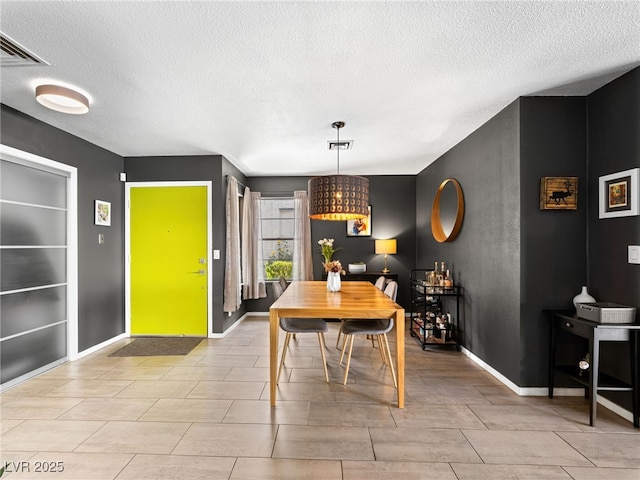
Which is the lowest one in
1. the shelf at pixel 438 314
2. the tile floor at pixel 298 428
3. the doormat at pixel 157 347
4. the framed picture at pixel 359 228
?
the doormat at pixel 157 347

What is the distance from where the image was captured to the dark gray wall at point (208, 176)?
15.6 ft

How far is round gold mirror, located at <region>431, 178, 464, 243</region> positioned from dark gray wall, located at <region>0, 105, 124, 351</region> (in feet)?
14.2

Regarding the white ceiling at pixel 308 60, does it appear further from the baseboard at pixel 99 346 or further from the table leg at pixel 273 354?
the baseboard at pixel 99 346

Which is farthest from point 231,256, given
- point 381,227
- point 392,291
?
point 381,227

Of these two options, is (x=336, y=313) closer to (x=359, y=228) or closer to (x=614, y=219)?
(x=614, y=219)

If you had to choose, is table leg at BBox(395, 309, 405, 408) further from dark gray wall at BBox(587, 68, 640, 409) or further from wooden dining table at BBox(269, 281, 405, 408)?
dark gray wall at BBox(587, 68, 640, 409)

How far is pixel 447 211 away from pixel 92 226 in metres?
4.42

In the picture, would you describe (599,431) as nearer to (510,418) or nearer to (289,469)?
(510,418)

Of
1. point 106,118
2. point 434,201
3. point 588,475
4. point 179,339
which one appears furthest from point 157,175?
point 588,475

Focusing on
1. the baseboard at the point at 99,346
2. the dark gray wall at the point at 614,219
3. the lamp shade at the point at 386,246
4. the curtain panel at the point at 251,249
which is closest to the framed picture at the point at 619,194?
the dark gray wall at the point at 614,219

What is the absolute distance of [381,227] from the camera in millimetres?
6133

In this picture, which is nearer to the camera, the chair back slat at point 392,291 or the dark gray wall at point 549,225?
the dark gray wall at point 549,225

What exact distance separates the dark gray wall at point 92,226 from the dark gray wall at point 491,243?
439 centimetres

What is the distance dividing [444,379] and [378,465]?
4.98 ft
